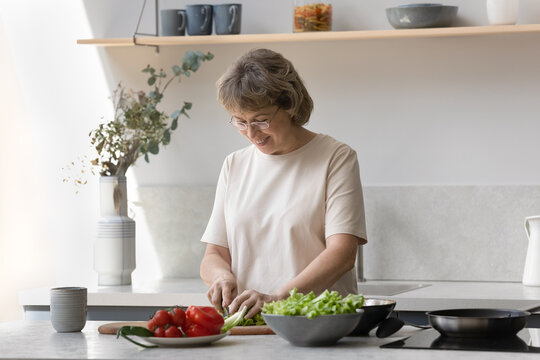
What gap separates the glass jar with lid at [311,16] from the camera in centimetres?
365

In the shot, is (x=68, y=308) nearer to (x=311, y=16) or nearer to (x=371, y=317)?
(x=371, y=317)

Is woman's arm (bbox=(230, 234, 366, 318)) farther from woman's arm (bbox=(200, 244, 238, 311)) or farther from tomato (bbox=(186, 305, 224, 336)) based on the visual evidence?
tomato (bbox=(186, 305, 224, 336))

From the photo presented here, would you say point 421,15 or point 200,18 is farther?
point 200,18

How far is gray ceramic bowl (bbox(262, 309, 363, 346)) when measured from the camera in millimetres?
1901

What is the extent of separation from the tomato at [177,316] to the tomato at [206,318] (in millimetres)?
16

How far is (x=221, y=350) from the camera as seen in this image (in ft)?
6.32

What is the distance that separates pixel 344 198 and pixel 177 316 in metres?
0.71

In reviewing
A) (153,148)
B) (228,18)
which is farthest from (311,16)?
(153,148)

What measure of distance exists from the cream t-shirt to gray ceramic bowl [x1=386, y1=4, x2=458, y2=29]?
1.14m

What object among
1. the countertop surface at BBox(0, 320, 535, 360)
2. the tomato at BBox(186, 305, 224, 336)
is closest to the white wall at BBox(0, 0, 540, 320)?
the countertop surface at BBox(0, 320, 535, 360)

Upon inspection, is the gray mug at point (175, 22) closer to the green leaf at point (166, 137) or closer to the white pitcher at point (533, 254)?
the green leaf at point (166, 137)

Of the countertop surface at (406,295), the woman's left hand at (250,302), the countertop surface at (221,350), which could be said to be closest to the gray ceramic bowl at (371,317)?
the countertop surface at (221,350)

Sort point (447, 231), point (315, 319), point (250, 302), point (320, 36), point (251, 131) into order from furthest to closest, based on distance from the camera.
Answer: point (447, 231), point (320, 36), point (251, 131), point (250, 302), point (315, 319)

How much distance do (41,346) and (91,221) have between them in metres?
2.18
